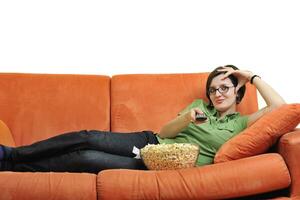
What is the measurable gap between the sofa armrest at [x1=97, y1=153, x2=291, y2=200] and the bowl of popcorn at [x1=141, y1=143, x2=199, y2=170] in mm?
42

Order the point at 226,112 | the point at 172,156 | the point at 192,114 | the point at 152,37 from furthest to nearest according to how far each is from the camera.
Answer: the point at 152,37, the point at 226,112, the point at 192,114, the point at 172,156

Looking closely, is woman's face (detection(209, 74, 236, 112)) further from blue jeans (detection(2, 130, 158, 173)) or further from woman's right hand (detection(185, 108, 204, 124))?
blue jeans (detection(2, 130, 158, 173))

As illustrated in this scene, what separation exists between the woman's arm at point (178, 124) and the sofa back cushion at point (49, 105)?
38 centimetres

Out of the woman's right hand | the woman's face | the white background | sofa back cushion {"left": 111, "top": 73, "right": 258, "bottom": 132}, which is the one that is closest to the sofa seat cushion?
the woman's right hand

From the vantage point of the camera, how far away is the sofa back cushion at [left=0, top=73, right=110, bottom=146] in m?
2.27

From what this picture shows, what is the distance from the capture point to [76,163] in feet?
6.00

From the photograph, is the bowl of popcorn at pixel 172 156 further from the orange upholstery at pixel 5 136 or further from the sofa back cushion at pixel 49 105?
the orange upholstery at pixel 5 136

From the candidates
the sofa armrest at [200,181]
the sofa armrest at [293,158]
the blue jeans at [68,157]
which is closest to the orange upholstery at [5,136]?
the blue jeans at [68,157]

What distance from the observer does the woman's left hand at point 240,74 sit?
7.27ft

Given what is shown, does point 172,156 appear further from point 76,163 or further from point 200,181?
point 76,163

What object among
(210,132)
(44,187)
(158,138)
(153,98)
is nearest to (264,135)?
(210,132)

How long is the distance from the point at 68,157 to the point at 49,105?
54 cm

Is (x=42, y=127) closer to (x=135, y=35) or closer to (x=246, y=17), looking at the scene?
(x=135, y=35)

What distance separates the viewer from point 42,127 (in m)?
2.28
